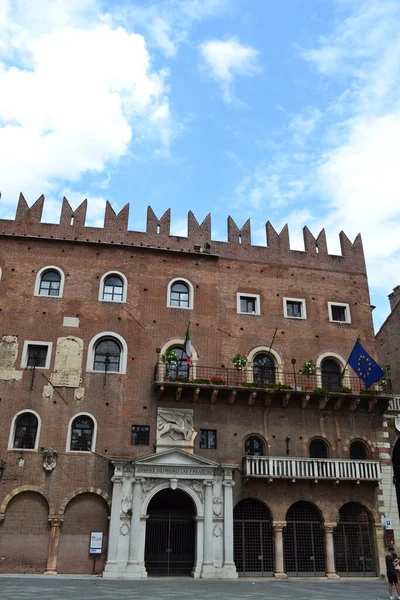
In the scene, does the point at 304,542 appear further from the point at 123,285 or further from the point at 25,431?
the point at 123,285

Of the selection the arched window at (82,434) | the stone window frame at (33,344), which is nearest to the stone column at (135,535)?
the arched window at (82,434)

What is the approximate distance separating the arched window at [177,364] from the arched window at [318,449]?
6.49 meters

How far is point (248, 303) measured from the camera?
26.9m

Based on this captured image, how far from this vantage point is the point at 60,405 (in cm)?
2289

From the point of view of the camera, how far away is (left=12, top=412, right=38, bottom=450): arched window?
874 inches

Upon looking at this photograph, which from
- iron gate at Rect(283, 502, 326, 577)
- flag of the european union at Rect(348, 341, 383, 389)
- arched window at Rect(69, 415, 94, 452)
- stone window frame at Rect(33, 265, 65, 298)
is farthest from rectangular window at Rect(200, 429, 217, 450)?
stone window frame at Rect(33, 265, 65, 298)

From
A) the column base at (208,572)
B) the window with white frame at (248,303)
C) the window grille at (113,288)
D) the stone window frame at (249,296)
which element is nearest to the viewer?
the column base at (208,572)

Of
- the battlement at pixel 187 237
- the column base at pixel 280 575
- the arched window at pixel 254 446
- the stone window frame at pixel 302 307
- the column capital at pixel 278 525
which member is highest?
the battlement at pixel 187 237

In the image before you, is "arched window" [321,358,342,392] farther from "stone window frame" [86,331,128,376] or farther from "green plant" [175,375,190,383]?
"stone window frame" [86,331,128,376]

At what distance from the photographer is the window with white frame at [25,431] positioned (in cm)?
2216

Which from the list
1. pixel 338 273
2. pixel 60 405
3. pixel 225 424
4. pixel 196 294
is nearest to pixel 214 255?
pixel 196 294

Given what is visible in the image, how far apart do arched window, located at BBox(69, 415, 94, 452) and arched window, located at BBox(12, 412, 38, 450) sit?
1555 millimetres

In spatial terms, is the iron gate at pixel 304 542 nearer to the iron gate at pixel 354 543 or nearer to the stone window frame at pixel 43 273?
the iron gate at pixel 354 543

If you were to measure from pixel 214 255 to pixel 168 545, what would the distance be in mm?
13482
